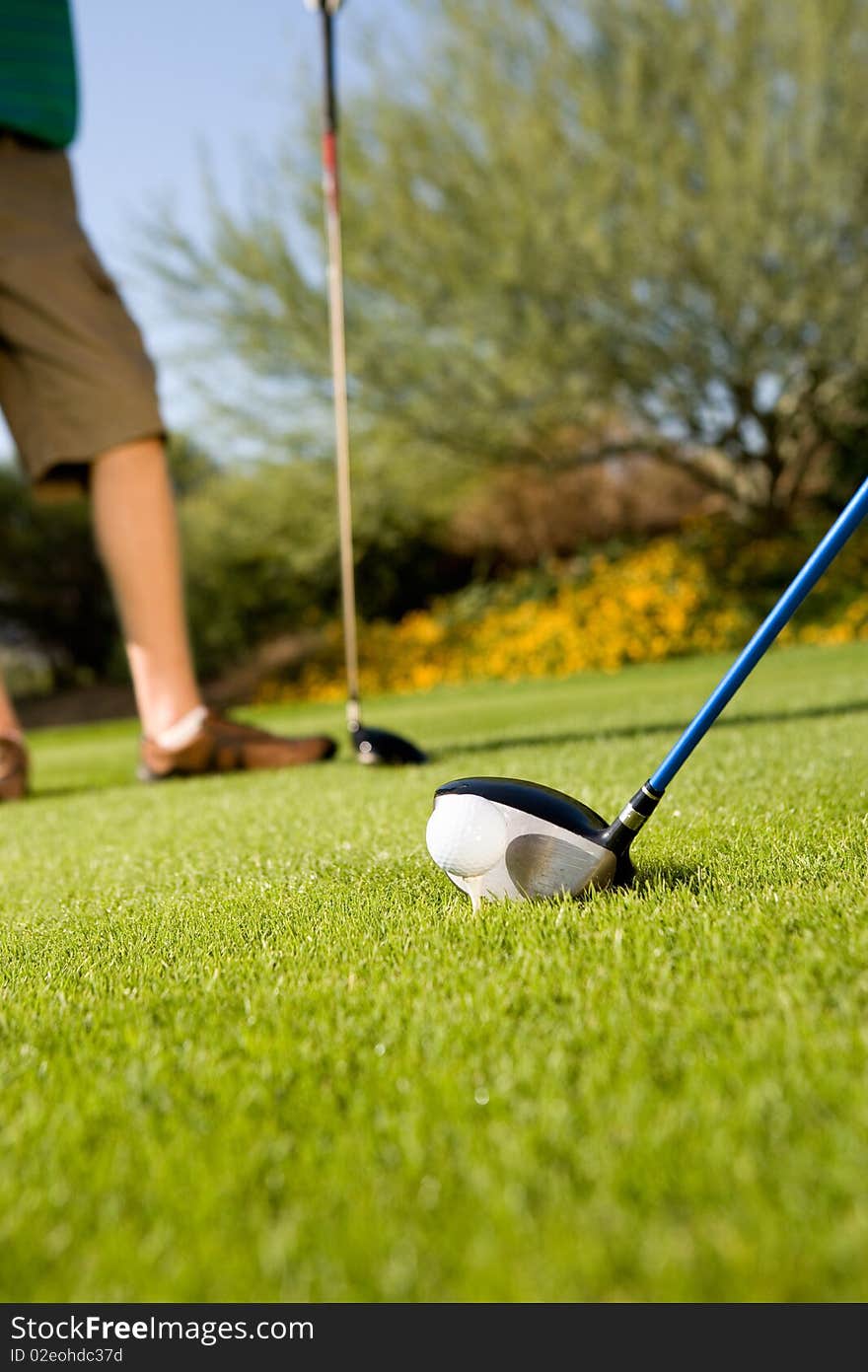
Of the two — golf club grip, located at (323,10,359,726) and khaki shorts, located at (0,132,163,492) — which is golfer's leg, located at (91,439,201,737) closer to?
khaki shorts, located at (0,132,163,492)

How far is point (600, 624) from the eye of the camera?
9641 mm

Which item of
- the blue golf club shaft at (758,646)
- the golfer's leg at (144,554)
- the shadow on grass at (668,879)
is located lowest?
the golfer's leg at (144,554)

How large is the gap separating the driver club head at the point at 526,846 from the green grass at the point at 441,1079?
2.0 inches

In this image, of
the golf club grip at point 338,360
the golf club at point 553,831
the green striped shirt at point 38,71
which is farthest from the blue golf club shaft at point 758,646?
the green striped shirt at point 38,71

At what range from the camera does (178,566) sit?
3.43 metres

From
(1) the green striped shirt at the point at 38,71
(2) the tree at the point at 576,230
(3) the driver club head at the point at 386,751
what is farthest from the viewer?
(2) the tree at the point at 576,230

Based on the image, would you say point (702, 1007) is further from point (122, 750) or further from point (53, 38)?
point (122, 750)

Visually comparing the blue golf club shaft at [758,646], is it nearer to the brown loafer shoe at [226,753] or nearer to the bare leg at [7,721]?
the brown loafer shoe at [226,753]

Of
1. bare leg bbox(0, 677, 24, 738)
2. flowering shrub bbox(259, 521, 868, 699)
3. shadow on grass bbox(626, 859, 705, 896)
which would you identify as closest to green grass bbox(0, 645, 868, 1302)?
shadow on grass bbox(626, 859, 705, 896)

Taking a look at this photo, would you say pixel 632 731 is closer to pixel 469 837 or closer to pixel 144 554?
pixel 144 554

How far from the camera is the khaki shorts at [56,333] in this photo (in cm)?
315

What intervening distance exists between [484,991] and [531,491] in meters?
11.9

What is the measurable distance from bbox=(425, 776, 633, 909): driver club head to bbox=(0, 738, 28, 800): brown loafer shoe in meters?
2.38
